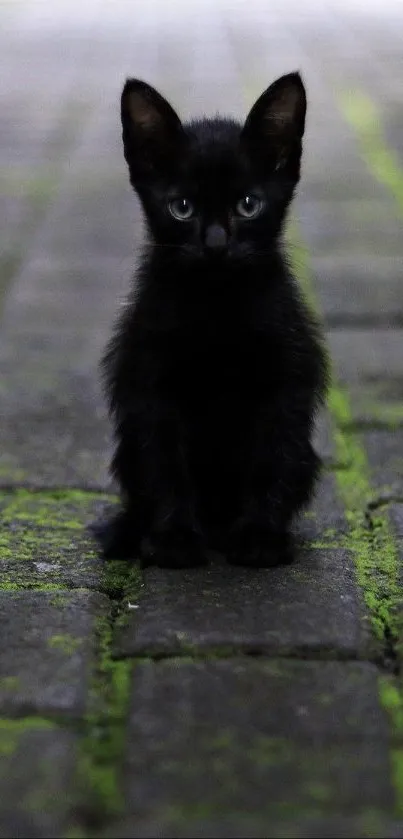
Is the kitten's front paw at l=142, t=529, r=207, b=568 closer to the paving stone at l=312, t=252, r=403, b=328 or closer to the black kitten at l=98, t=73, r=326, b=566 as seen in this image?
the black kitten at l=98, t=73, r=326, b=566

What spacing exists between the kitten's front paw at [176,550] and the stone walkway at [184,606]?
44 millimetres

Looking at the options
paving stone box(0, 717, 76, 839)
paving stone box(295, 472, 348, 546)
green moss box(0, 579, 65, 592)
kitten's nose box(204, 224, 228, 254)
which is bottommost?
paving stone box(0, 717, 76, 839)

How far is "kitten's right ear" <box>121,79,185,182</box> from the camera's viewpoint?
2295 mm

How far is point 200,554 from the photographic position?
226 cm

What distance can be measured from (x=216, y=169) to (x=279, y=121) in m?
0.23

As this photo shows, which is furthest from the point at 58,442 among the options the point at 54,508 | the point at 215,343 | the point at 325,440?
the point at 215,343

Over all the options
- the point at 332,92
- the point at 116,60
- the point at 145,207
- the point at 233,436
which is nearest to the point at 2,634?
the point at 233,436

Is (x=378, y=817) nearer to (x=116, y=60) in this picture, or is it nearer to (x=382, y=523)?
(x=382, y=523)

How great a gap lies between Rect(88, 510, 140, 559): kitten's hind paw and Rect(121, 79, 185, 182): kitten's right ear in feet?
2.37

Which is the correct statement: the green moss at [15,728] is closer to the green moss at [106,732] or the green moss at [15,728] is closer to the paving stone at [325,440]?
the green moss at [106,732]

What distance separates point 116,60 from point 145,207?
24.2 feet

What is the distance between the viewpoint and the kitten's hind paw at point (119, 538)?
93.0 inches

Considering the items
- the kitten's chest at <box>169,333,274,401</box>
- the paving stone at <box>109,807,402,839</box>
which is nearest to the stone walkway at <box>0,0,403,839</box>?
the paving stone at <box>109,807,402,839</box>

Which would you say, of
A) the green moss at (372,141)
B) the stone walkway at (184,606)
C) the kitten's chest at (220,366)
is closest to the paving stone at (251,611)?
the stone walkway at (184,606)
